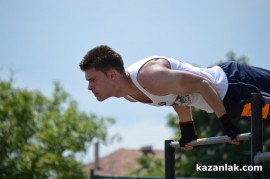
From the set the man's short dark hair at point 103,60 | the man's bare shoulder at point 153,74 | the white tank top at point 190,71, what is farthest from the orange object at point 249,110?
the man's short dark hair at point 103,60

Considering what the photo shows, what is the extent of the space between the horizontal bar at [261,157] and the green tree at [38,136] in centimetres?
1879

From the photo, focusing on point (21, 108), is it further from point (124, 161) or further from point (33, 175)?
point (124, 161)

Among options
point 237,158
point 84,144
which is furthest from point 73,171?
point 237,158

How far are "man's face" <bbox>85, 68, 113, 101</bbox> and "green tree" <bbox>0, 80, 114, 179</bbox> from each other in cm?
1813

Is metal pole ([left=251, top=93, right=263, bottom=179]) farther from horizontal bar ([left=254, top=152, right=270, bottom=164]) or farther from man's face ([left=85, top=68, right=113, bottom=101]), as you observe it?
man's face ([left=85, top=68, right=113, bottom=101])

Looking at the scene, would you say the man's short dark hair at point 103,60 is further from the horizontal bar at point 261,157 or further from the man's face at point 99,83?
the horizontal bar at point 261,157

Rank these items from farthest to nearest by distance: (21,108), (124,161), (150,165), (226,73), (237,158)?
(124,161)
(150,165)
(21,108)
(237,158)
(226,73)

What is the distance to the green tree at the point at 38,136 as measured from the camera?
69.7 feet

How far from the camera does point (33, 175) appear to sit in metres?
20.9

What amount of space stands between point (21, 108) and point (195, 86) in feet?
65.7

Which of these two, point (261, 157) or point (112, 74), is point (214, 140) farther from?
point (112, 74)

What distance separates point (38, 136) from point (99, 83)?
19919 millimetres

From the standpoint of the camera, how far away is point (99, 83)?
3.19 metres

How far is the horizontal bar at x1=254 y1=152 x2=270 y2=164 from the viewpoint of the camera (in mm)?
2633
